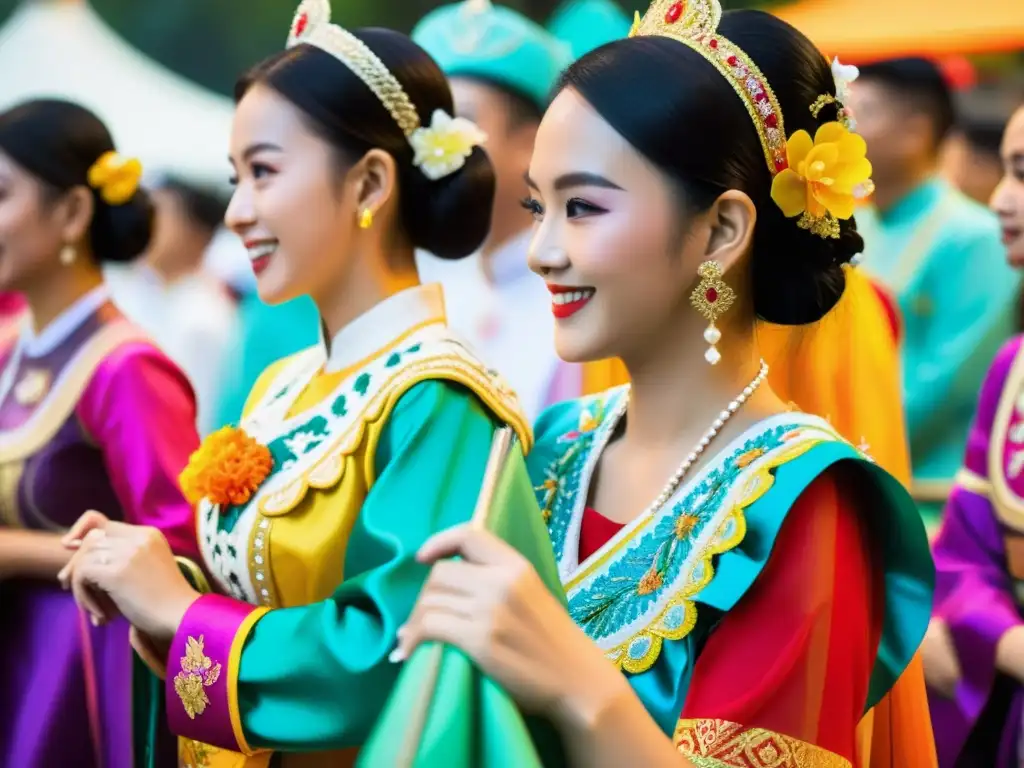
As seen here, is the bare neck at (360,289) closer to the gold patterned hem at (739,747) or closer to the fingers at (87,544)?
the fingers at (87,544)

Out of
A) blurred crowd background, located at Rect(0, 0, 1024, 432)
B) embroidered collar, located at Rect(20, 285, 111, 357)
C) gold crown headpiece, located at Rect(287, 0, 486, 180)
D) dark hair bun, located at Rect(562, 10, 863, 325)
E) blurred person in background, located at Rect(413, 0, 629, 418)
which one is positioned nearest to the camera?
dark hair bun, located at Rect(562, 10, 863, 325)

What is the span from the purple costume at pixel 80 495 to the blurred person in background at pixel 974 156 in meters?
2.41

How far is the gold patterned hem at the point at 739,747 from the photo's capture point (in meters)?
1.04

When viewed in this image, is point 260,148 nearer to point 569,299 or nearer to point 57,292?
point 569,299

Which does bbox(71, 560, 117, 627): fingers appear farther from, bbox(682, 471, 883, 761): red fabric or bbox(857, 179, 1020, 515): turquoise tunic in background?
bbox(857, 179, 1020, 515): turquoise tunic in background

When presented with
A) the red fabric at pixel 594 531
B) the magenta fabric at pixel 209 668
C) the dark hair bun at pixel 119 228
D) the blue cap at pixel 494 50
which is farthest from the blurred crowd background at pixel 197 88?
the red fabric at pixel 594 531

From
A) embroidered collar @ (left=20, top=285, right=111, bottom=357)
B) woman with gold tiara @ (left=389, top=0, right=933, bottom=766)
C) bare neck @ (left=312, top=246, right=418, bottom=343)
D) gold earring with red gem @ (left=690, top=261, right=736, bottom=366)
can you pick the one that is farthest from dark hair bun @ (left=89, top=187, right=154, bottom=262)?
gold earring with red gem @ (left=690, top=261, right=736, bottom=366)

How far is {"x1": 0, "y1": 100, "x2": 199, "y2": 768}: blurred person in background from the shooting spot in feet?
5.84

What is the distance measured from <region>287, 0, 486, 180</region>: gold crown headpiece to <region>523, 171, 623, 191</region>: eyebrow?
336mm

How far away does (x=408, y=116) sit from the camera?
1.52m

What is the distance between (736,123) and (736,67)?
0.06m

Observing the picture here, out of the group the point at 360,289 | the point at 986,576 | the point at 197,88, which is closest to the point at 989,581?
the point at 986,576

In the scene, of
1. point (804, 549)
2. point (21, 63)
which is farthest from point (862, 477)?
point (21, 63)

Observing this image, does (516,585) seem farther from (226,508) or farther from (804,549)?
(226,508)
